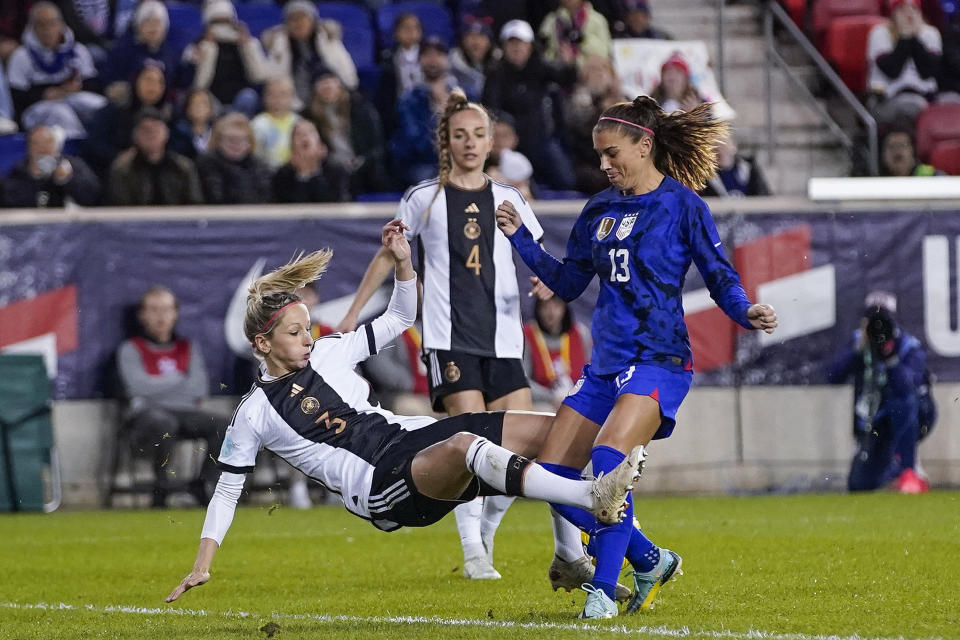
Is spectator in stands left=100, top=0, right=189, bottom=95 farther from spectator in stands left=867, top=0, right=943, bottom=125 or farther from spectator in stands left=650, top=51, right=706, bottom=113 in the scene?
spectator in stands left=867, top=0, right=943, bottom=125

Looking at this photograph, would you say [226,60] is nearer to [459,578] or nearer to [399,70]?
[399,70]

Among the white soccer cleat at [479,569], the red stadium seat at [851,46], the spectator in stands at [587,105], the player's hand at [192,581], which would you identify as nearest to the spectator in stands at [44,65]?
the spectator in stands at [587,105]

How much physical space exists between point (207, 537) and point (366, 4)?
12.6 metres

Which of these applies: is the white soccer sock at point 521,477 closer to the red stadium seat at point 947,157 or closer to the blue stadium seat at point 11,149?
the blue stadium seat at point 11,149

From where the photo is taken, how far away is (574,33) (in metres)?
16.7

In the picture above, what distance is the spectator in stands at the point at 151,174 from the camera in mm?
14203

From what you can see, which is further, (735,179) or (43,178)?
(735,179)

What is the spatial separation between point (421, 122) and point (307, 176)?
134 centimetres

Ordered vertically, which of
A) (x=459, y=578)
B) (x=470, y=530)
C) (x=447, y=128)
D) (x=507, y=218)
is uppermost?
(x=447, y=128)

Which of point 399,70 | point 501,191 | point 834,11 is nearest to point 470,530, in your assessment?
point 501,191

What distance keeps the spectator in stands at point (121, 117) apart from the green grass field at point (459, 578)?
3862mm

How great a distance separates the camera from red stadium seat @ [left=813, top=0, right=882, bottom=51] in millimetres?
17891

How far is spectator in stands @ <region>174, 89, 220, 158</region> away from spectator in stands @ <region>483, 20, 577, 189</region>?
275 centimetres

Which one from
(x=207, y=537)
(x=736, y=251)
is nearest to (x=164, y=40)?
(x=736, y=251)
